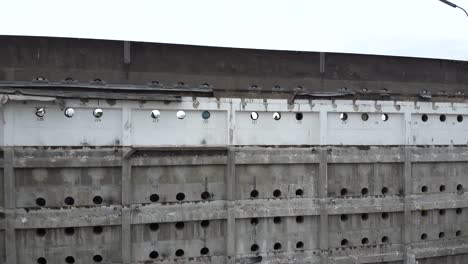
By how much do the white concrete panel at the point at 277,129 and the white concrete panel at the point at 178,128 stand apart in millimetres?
551

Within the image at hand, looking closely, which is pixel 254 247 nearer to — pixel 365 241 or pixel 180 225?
pixel 180 225

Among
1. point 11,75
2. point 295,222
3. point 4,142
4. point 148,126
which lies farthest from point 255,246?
point 11,75

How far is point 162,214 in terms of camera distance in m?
11.0

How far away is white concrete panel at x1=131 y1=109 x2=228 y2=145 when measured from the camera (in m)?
11.0

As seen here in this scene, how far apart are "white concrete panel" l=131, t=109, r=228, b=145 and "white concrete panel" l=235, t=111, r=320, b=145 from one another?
55cm

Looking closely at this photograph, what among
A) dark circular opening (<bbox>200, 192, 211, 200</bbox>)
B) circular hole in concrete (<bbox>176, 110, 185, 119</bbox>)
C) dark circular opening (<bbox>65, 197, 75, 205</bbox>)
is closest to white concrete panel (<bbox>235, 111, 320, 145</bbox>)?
circular hole in concrete (<bbox>176, 110, 185, 119</bbox>)

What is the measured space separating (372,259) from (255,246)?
3.93m

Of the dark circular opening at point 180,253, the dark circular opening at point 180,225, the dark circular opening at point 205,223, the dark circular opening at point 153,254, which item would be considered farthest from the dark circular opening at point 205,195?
the dark circular opening at point 153,254

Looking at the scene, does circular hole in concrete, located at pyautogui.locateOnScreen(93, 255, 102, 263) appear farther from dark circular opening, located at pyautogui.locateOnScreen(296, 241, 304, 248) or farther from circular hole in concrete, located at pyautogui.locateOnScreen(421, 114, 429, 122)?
circular hole in concrete, located at pyautogui.locateOnScreen(421, 114, 429, 122)

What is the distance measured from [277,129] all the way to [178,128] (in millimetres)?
3017

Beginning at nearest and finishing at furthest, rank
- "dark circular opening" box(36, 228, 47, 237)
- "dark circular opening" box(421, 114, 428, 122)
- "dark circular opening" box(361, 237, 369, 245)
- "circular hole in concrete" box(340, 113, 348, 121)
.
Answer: "dark circular opening" box(36, 228, 47, 237) < "circular hole in concrete" box(340, 113, 348, 121) < "dark circular opening" box(361, 237, 369, 245) < "dark circular opening" box(421, 114, 428, 122)

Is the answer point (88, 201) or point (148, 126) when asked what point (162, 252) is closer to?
point (88, 201)

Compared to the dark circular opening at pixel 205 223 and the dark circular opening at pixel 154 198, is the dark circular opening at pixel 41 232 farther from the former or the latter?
the dark circular opening at pixel 205 223

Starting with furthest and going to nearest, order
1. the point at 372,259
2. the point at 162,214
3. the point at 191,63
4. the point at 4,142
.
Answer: the point at 372,259
the point at 191,63
the point at 162,214
the point at 4,142
